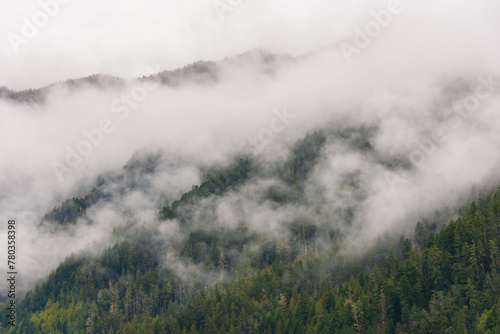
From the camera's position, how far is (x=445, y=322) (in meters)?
114

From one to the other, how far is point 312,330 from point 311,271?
6319 centimetres

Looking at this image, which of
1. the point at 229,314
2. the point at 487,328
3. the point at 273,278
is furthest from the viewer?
the point at 273,278

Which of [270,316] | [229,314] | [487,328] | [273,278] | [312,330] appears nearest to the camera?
[487,328]

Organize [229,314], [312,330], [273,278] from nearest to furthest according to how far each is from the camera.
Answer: [312,330] < [229,314] < [273,278]

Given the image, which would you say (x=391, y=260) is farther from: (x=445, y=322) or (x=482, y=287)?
(x=445, y=322)

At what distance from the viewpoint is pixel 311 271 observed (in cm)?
19650

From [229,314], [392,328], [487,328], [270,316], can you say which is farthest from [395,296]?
[229,314]

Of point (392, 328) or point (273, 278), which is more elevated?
point (273, 278)

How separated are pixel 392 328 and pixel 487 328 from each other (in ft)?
81.7

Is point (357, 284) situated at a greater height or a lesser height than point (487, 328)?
greater

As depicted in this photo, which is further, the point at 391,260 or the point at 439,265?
the point at 391,260

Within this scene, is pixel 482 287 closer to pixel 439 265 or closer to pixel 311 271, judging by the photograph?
pixel 439 265

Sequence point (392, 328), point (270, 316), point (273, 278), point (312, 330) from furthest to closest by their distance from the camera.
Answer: point (273, 278), point (270, 316), point (312, 330), point (392, 328)

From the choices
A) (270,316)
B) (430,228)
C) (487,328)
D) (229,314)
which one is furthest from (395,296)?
(430,228)
